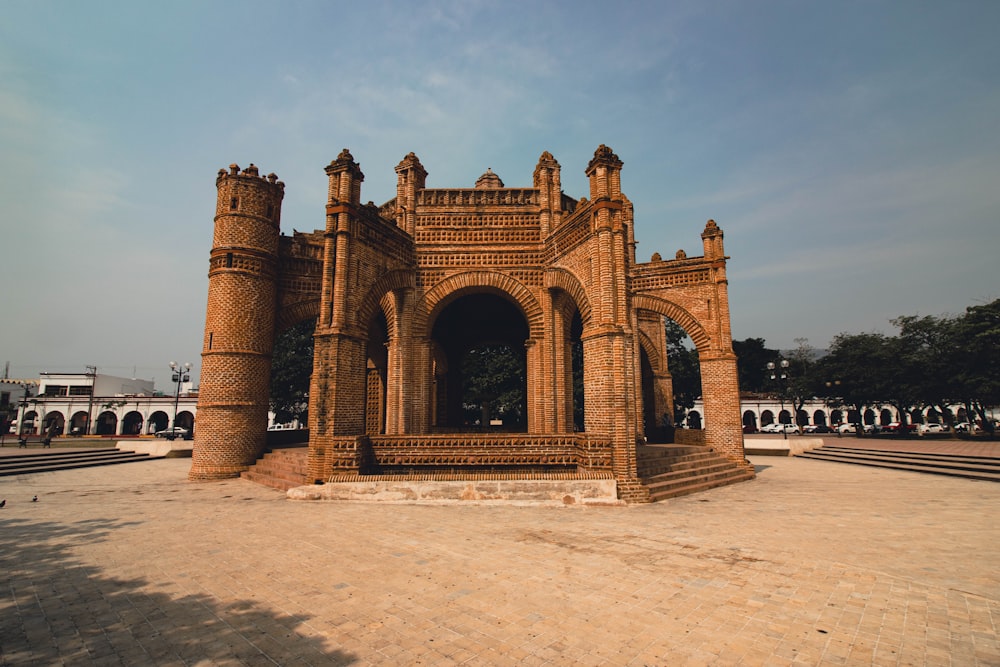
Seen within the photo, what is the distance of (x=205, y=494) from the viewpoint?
35.3ft

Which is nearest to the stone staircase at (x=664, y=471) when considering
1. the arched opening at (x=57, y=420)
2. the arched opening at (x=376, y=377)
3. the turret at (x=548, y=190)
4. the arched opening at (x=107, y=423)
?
the arched opening at (x=376, y=377)

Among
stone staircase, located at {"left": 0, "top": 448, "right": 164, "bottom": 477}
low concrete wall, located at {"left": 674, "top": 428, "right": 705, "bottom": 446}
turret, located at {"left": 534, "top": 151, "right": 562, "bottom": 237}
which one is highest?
turret, located at {"left": 534, "top": 151, "right": 562, "bottom": 237}

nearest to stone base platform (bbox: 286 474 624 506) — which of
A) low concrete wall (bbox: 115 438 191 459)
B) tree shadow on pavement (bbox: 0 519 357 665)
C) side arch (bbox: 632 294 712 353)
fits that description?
tree shadow on pavement (bbox: 0 519 357 665)

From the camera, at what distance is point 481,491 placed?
31.0 ft

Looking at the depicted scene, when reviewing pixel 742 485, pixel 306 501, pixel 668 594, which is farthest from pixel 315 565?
pixel 742 485

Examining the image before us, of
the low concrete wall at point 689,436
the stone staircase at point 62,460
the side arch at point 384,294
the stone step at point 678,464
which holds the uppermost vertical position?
the side arch at point 384,294

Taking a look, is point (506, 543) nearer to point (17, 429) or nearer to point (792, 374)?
point (792, 374)

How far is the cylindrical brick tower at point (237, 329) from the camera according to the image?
529 inches

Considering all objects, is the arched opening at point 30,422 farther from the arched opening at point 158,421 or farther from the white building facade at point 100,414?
the arched opening at point 158,421

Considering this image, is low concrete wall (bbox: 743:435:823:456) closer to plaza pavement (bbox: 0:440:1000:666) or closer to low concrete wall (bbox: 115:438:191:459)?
plaza pavement (bbox: 0:440:1000:666)

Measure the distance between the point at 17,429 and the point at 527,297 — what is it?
64.9m

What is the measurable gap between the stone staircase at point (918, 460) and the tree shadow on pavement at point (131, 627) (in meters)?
18.0

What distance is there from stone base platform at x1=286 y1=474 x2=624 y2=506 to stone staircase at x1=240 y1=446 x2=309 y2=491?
130cm

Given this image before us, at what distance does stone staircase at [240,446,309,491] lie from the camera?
1139 centimetres
